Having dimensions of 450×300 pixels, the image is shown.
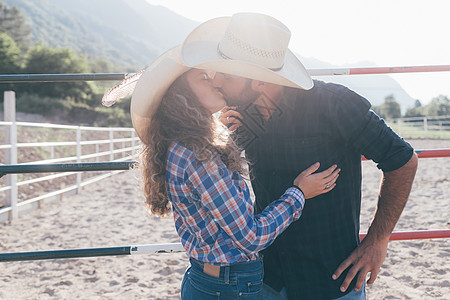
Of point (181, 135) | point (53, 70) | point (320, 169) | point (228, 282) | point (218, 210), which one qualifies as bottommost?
point (228, 282)

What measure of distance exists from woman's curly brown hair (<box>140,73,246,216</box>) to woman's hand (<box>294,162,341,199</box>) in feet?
0.66

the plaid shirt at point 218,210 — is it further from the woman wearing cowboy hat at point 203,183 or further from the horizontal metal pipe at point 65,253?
the horizontal metal pipe at point 65,253

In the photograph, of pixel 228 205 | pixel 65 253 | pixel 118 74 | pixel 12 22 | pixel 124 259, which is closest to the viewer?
pixel 228 205

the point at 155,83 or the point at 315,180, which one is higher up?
the point at 155,83

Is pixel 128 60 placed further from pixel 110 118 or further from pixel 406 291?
pixel 406 291

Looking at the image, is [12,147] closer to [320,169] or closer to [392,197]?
[320,169]

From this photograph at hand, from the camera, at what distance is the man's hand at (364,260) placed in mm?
1327

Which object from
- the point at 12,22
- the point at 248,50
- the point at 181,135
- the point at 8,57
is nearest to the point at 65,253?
the point at 181,135

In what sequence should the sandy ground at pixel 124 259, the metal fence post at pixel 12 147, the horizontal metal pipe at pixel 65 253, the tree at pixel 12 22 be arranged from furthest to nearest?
the tree at pixel 12 22
the metal fence post at pixel 12 147
the sandy ground at pixel 124 259
the horizontal metal pipe at pixel 65 253

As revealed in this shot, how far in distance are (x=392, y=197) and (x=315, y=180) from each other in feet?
1.01

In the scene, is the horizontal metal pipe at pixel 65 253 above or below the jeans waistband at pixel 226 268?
below

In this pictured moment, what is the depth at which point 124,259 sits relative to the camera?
3.73 metres

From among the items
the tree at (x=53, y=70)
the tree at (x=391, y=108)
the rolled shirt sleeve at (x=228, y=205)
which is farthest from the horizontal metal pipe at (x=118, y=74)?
the tree at (x=391, y=108)

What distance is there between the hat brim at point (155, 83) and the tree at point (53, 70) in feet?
97.6
